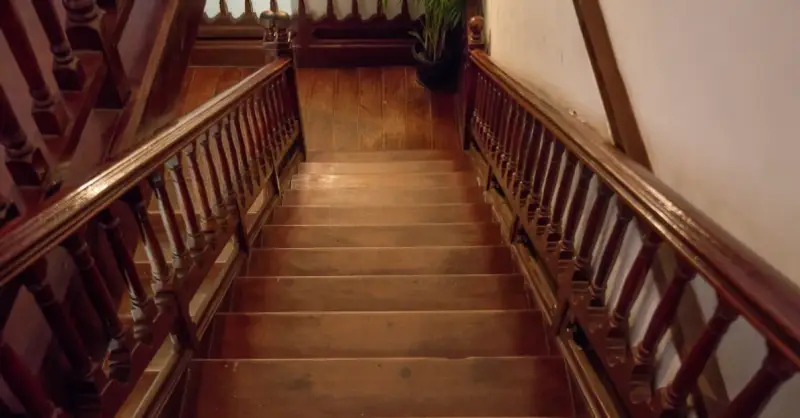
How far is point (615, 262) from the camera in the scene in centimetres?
173

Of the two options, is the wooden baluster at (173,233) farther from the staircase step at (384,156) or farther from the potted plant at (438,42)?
the potted plant at (438,42)

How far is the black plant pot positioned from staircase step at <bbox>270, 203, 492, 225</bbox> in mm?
2137

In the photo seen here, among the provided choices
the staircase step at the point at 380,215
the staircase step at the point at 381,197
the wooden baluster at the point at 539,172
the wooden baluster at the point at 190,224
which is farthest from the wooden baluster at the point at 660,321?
the staircase step at the point at 381,197

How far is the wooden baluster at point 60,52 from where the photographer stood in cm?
154

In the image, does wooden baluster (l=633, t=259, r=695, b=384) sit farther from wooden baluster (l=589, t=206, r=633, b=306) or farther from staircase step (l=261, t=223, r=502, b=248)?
staircase step (l=261, t=223, r=502, b=248)

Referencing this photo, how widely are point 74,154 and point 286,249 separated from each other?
1.12 m

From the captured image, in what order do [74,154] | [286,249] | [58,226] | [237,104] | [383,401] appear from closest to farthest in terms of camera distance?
[58,226] → [74,154] → [383,401] → [237,104] → [286,249]

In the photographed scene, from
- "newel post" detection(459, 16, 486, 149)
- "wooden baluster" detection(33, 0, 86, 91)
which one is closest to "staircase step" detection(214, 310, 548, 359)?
"wooden baluster" detection(33, 0, 86, 91)

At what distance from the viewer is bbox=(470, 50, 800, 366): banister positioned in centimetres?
87

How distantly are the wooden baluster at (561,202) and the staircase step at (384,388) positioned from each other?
0.41 metres

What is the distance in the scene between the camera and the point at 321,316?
7.19ft

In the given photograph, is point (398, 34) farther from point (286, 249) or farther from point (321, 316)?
point (321, 316)

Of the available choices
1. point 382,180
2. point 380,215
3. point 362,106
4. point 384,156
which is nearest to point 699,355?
point 380,215

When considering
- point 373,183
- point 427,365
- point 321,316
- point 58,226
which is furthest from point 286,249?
point 58,226
